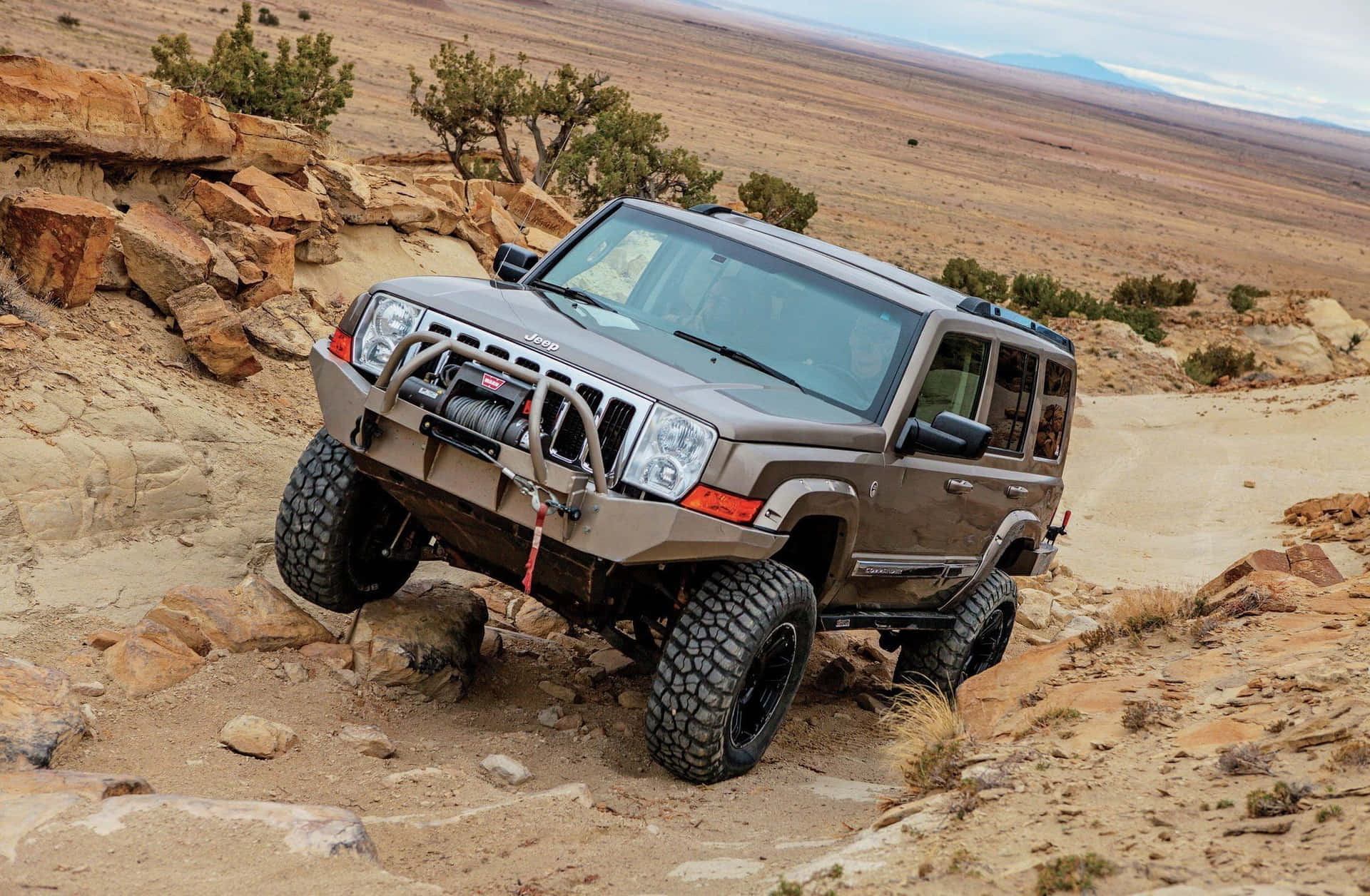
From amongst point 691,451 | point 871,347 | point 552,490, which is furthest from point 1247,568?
point 552,490

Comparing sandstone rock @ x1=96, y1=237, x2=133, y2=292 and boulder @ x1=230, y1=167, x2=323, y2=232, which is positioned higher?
boulder @ x1=230, y1=167, x2=323, y2=232

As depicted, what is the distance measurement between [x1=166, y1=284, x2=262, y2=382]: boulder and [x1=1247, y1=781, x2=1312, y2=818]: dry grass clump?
22.6ft

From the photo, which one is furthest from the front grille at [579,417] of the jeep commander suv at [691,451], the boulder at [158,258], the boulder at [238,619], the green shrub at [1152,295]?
the green shrub at [1152,295]

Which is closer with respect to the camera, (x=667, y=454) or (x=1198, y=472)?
(x=667, y=454)

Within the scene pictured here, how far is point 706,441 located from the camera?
4.62 metres

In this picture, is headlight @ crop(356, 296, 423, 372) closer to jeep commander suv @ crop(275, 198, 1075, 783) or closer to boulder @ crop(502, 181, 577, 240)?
jeep commander suv @ crop(275, 198, 1075, 783)

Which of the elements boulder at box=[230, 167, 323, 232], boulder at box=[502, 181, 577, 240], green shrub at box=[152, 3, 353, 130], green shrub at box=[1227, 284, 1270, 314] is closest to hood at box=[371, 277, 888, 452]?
boulder at box=[230, 167, 323, 232]

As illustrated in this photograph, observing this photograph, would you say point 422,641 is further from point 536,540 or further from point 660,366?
point 660,366

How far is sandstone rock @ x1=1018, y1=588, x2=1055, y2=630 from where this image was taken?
30.4 feet

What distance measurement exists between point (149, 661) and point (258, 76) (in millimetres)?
12831

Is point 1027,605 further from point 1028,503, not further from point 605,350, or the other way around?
point 605,350

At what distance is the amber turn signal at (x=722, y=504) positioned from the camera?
182 inches

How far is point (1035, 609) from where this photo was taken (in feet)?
30.9

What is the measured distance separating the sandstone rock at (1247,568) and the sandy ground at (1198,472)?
2352 mm
